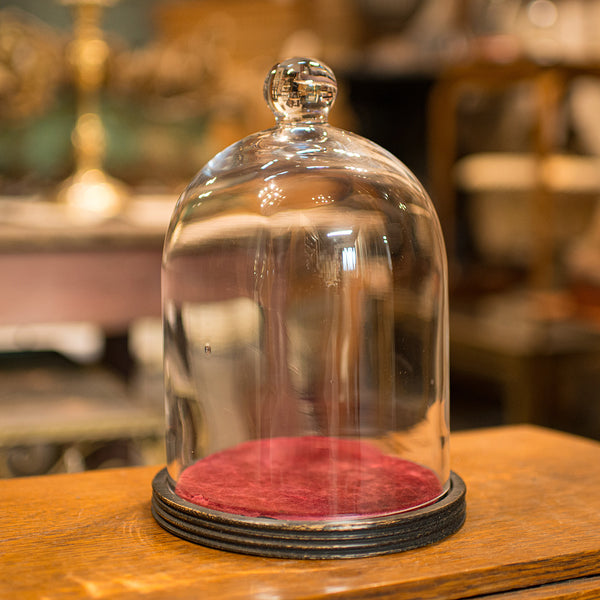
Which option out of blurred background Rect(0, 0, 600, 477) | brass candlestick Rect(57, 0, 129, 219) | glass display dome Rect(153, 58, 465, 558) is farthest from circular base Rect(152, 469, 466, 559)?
brass candlestick Rect(57, 0, 129, 219)

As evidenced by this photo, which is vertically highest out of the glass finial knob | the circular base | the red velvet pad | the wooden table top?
the glass finial knob

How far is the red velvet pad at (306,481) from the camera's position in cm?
55

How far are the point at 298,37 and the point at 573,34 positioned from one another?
95cm

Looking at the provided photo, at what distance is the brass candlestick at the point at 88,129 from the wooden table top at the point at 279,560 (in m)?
1.52

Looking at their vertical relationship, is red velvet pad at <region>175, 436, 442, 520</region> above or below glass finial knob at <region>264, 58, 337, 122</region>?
below

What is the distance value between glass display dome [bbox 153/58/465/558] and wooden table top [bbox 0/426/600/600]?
3cm

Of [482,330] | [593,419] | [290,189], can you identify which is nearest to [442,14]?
[482,330]

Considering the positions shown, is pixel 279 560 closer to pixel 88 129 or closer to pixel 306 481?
pixel 306 481

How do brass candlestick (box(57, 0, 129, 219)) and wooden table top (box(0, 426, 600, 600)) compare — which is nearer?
wooden table top (box(0, 426, 600, 600))

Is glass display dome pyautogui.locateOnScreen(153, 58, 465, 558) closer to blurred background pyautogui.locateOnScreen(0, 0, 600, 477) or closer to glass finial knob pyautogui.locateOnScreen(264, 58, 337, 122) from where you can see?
glass finial knob pyautogui.locateOnScreen(264, 58, 337, 122)

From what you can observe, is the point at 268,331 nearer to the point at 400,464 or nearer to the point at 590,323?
the point at 400,464

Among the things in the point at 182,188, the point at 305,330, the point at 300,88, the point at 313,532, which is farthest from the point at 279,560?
the point at 182,188

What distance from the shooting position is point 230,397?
64 cm

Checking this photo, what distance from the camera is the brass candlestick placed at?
2.14 metres
